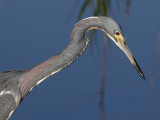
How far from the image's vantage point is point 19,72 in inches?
95.2

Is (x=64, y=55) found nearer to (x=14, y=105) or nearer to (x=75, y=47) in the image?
(x=75, y=47)

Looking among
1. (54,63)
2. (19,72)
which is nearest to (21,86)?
(19,72)

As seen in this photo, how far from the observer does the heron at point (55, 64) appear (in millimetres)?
2205

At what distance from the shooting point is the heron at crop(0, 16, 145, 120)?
7.23 feet

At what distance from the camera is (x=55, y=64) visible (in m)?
2.23

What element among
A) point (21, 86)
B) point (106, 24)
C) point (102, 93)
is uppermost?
point (106, 24)

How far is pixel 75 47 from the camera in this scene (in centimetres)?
221

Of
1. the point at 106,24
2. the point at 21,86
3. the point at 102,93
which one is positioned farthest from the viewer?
the point at 102,93

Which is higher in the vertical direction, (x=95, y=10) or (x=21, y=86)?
(x=95, y=10)

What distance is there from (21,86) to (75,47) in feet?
1.17

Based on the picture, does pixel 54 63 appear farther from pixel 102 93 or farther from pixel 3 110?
pixel 102 93

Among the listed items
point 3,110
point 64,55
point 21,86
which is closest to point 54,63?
point 64,55

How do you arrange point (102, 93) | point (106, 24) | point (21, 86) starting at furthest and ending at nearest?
point (102, 93) → point (21, 86) → point (106, 24)

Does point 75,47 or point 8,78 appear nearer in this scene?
point 75,47
